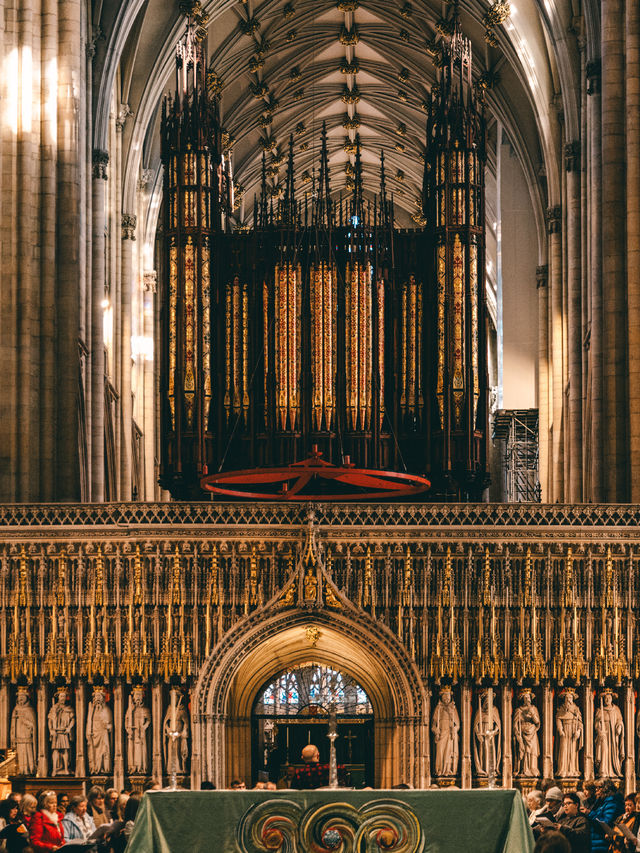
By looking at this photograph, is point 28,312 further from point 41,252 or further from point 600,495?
point 600,495

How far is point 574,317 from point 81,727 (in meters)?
13.4

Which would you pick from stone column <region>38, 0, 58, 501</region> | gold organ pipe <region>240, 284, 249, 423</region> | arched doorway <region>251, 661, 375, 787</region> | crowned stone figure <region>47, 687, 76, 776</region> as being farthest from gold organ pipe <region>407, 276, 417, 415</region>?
crowned stone figure <region>47, 687, 76, 776</region>

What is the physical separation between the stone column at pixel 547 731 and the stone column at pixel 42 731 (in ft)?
19.6

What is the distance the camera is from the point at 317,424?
2388 centimetres

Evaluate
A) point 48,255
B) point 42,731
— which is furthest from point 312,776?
point 48,255

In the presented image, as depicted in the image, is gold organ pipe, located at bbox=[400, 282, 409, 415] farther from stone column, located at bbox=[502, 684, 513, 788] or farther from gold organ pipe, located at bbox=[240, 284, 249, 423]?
stone column, located at bbox=[502, 684, 513, 788]

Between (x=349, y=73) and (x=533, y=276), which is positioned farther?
(x=349, y=73)

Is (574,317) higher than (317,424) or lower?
higher

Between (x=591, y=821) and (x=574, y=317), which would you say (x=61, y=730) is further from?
(x=574, y=317)

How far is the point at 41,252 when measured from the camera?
75.5 feet

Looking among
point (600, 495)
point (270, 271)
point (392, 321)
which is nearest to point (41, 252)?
point (270, 271)

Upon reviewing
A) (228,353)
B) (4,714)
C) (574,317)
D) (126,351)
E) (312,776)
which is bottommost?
(312,776)

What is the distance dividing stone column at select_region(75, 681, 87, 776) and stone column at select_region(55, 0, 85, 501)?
14.9ft

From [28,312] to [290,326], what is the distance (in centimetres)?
418
